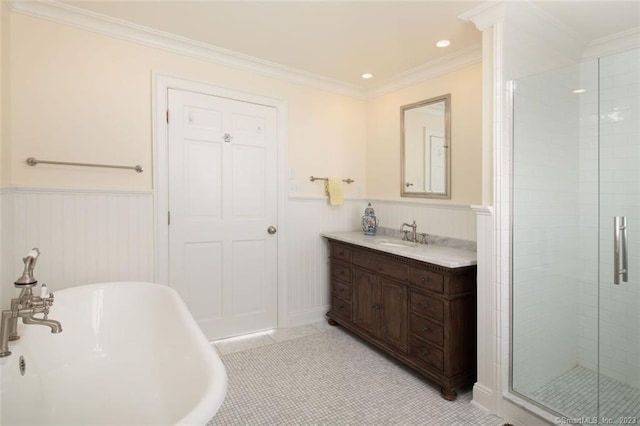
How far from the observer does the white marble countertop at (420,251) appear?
2125 mm

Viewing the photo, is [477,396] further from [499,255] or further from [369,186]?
[369,186]

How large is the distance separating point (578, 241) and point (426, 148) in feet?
4.53

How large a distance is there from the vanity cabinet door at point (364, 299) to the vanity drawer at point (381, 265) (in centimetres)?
7

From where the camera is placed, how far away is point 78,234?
2312 millimetres

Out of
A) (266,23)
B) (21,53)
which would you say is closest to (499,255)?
(266,23)

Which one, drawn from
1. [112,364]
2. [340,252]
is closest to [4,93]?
[112,364]

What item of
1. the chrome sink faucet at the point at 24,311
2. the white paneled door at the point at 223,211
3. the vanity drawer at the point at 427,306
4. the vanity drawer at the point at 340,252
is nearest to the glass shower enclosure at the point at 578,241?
the vanity drawer at the point at 427,306

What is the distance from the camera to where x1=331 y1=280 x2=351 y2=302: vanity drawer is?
3099 mm

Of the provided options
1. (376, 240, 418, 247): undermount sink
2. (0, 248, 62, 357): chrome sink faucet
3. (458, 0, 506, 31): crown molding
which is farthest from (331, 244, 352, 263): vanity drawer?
(0, 248, 62, 357): chrome sink faucet

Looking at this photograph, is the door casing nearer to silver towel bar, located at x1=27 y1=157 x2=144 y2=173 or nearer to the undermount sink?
silver towel bar, located at x1=27 y1=157 x2=144 y2=173

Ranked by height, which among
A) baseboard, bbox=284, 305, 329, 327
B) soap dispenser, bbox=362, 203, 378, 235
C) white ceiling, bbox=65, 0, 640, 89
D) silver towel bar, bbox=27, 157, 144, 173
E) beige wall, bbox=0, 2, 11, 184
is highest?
white ceiling, bbox=65, 0, 640, 89

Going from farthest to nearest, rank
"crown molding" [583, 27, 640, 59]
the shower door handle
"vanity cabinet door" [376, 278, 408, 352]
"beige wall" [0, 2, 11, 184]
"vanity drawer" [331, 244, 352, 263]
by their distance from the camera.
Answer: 1. "vanity drawer" [331, 244, 352, 263]
2. "vanity cabinet door" [376, 278, 408, 352]
3. "crown molding" [583, 27, 640, 59]
4. "beige wall" [0, 2, 11, 184]
5. the shower door handle

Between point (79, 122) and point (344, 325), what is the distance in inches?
101

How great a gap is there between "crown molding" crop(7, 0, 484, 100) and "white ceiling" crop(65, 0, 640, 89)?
6 cm
